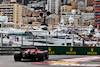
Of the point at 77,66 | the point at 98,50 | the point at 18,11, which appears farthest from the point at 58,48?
the point at 18,11

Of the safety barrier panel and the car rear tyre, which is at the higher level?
the car rear tyre

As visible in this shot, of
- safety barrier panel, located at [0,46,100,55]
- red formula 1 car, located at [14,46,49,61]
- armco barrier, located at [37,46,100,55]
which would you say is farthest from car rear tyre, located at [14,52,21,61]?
armco barrier, located at [37,46,100,55]

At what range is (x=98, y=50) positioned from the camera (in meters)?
27.9

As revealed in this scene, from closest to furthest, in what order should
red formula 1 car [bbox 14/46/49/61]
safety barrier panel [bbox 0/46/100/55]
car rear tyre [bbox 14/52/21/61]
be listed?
red formula 1 car [bbox 14/46/49/61] → car rear tyre [bbox 14/52/21/61] → safety barrier panel [bbox 0/46/100/55]

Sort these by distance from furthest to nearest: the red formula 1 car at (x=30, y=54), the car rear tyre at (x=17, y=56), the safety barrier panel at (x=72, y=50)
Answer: the safety barrier panel at (x=72, y=50)
the car rear tyre at (x=17, y=56)
the red formula 1 car at (x=30, y=54)

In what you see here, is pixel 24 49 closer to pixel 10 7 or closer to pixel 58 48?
pixel 58 48

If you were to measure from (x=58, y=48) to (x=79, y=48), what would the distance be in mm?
1987

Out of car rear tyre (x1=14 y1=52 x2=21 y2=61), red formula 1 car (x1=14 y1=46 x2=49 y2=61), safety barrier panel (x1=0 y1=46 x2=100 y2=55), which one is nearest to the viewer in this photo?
red formula 1 car (x1=14 y1=46 x2=49 y2=61)

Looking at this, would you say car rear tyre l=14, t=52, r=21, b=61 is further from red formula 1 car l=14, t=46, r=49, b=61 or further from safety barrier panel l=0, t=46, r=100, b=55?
safety barrier panel l=0, t=46, r=100, b=55

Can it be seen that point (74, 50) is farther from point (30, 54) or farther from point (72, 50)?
point (30, 54)

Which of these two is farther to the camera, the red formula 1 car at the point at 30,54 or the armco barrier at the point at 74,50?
the armco barrier at the point at 74,50

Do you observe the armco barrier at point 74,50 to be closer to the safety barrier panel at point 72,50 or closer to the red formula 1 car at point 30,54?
the safety barrier panel at point 72,50

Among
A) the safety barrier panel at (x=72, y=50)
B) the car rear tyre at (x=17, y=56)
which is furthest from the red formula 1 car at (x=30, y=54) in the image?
the safety barrier panel at (x=72, y=50)

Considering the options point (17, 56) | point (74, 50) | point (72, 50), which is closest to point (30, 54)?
point (17, 56)
